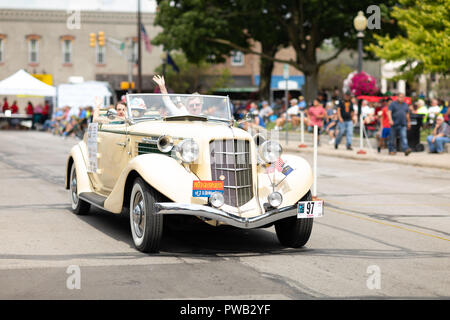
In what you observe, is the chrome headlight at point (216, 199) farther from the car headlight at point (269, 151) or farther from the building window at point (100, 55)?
the building window at point (100, 55)

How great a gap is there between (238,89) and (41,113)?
75.4ft

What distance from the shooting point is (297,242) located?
26.2ft

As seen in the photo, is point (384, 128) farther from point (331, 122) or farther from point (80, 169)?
point (80, 169)

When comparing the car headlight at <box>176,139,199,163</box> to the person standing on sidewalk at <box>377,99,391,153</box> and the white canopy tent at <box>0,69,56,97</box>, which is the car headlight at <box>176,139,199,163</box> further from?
the white canopy tent at <box>0,69,56,97</box>

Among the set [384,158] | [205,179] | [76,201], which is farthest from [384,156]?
[205,179]

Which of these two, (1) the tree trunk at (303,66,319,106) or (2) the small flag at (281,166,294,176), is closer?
(2) the small flag at (281,166,294,176)

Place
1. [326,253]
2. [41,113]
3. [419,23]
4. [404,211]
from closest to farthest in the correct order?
[326,253], [404,211], [419,23], [41,113]

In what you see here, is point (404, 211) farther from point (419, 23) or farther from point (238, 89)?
point (238, 89)

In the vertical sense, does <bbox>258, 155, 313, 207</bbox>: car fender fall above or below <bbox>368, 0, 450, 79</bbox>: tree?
below

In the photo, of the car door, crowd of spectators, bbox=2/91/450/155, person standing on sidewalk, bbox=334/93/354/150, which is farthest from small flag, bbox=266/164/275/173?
person standing on sidewalk, bbox=334/93/354/150

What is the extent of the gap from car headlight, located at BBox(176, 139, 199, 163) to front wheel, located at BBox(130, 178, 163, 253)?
1.54 feet

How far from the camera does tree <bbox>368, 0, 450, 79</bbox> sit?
2339cm

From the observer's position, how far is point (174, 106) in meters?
8.95
